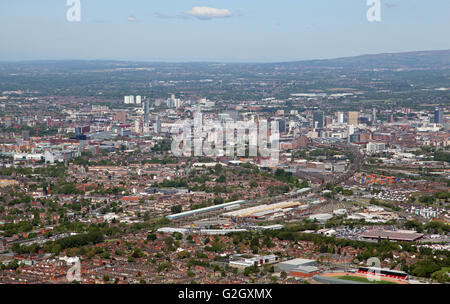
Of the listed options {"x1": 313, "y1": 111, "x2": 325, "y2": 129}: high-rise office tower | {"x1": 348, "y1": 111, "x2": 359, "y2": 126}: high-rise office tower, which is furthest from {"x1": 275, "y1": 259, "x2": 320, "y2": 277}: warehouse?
{"x1": 348, "y1": 111, "x2": 359, "y2": 126}: high-rise office tower

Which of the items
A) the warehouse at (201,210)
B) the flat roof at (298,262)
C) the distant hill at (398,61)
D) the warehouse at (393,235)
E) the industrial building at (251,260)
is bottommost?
the warehouse at (201,210)

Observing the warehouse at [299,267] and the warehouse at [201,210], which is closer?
the warehouse at [299,267]

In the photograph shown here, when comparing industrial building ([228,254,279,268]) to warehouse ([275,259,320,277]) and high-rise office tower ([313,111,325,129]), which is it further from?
high-rise office tower ([313,111,325,129])

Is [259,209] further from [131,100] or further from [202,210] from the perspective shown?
[131,100]

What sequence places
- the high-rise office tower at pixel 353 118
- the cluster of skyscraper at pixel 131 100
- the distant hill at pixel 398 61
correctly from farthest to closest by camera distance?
the distant hill at pixel 398 61
the cluster of skyscraper at pixel 131 100
the high-rise office tower at pixel 353 118

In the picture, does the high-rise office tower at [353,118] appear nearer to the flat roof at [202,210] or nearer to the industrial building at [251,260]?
the flat roof at [202,210]

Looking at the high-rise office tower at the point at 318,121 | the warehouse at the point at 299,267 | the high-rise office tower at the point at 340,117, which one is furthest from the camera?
the high-rise office tower at the point at 340,117

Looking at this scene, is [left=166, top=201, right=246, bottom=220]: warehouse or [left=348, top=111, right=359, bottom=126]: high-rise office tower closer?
[left=166, top=201, right=246, bottom=220]: warehouse

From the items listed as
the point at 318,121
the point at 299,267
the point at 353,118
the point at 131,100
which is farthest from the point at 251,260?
the point at 131,100

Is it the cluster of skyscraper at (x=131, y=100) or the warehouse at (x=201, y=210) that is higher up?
the cluster of skyscraper at (x=131, y=100)

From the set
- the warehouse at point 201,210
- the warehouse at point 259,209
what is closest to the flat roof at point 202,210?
the warehouse at point 201,210
